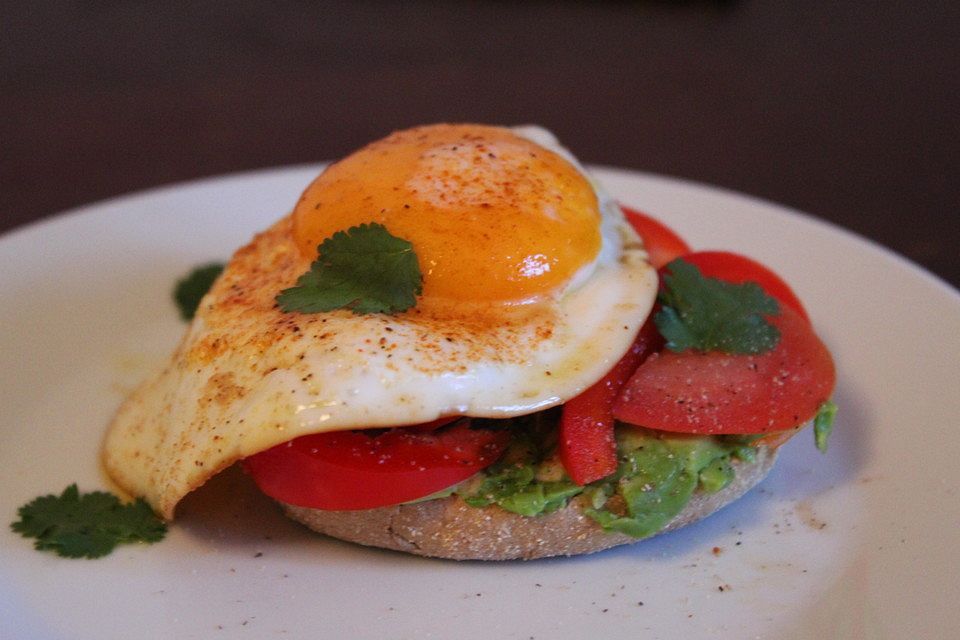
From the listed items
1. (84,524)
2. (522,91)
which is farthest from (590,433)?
(522,91)

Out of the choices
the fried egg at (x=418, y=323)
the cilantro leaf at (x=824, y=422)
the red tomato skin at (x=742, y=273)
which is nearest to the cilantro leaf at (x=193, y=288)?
the fried egg at (x=418, y=323)

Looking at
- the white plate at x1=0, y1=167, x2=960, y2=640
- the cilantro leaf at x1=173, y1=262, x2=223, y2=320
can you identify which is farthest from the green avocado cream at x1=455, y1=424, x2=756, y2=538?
the cilantro leaf at x1=173, y1=262, x2=223, y2=320

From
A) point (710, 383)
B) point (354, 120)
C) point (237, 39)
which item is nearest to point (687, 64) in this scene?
point (354, 120)

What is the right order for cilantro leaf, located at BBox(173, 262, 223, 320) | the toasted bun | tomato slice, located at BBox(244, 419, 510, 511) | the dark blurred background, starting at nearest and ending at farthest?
tomato slice, located at BBox(244, 419, 510, 511) < the toasted bun < cilantro leaf, located at BBox(173, 262, 223, 320) < the dark blurred background

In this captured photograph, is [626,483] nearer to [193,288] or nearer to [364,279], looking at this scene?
[364,279]

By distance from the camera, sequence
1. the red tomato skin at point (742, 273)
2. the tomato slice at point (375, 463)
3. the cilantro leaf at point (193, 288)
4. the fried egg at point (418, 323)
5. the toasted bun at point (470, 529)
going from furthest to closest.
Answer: the cilantro leaf at point (193, 288)
the red tomato skin at point (742, 273)
the toasted bun at point (470, 529)
the tomato slice at point (375, 463)
the fried egg at point (418, 323)

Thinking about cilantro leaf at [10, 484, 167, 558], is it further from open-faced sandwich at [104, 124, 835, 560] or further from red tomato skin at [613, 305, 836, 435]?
red tomato skin at [613, 305, 836, 435]

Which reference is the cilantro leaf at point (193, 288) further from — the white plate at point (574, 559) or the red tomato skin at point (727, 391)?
the red tomato skin at point (727, 391)
